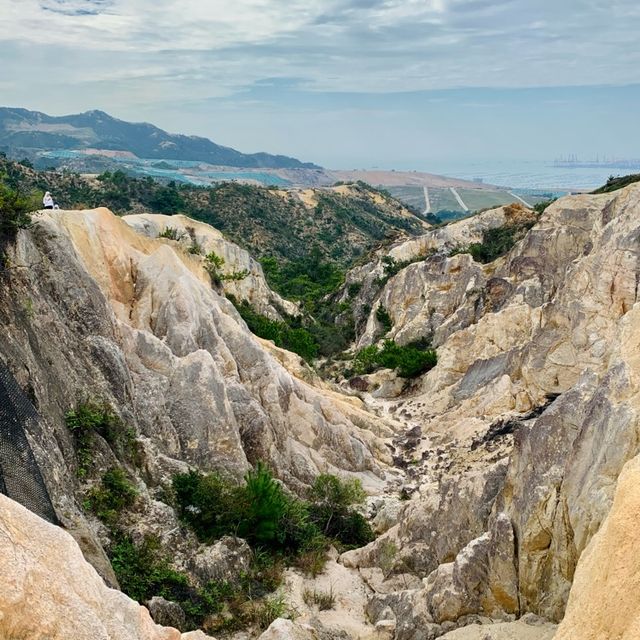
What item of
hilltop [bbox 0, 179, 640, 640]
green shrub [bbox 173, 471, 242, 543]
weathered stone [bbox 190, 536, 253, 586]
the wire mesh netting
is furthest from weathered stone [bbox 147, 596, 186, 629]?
the wire mesh netting

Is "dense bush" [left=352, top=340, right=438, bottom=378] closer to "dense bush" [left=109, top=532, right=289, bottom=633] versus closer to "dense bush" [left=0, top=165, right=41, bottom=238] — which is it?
"dense bush" [left=109, top=532, right=289, bottom=633]

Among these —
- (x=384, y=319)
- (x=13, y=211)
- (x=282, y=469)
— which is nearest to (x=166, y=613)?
(x=282, y=469)

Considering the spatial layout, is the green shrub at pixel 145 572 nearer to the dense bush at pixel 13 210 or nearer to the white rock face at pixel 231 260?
the dense bush at pixel 13 210

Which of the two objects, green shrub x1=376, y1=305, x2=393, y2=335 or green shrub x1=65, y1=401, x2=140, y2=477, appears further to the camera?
green shrub x1=376, y1=305, x2=393, y2=335

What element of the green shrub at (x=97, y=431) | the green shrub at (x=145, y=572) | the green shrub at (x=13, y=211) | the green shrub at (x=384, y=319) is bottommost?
the green shrub at (x=145, y=572)

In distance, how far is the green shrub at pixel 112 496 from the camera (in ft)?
43.9

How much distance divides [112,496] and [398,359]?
2287cm

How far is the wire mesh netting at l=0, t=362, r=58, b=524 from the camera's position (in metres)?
10.1

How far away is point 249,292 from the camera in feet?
A: 147

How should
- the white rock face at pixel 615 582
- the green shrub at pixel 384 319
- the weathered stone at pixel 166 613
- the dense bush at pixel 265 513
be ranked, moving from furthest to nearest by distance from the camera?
1. the green shrub at pixel 384 319
2. the dense bush at pixel 265 513
3. the weathered stone at pixel 166 613
4. the white rock face at pixel 615 582

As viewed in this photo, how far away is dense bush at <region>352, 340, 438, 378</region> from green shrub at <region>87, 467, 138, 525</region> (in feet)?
70.3

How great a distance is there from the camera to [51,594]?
709 cm

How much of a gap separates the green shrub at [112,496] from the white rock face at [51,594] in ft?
17.3

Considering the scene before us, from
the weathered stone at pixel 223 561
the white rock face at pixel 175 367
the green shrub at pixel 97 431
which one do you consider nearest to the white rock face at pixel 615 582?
the weathered stone at pixel 223 561
